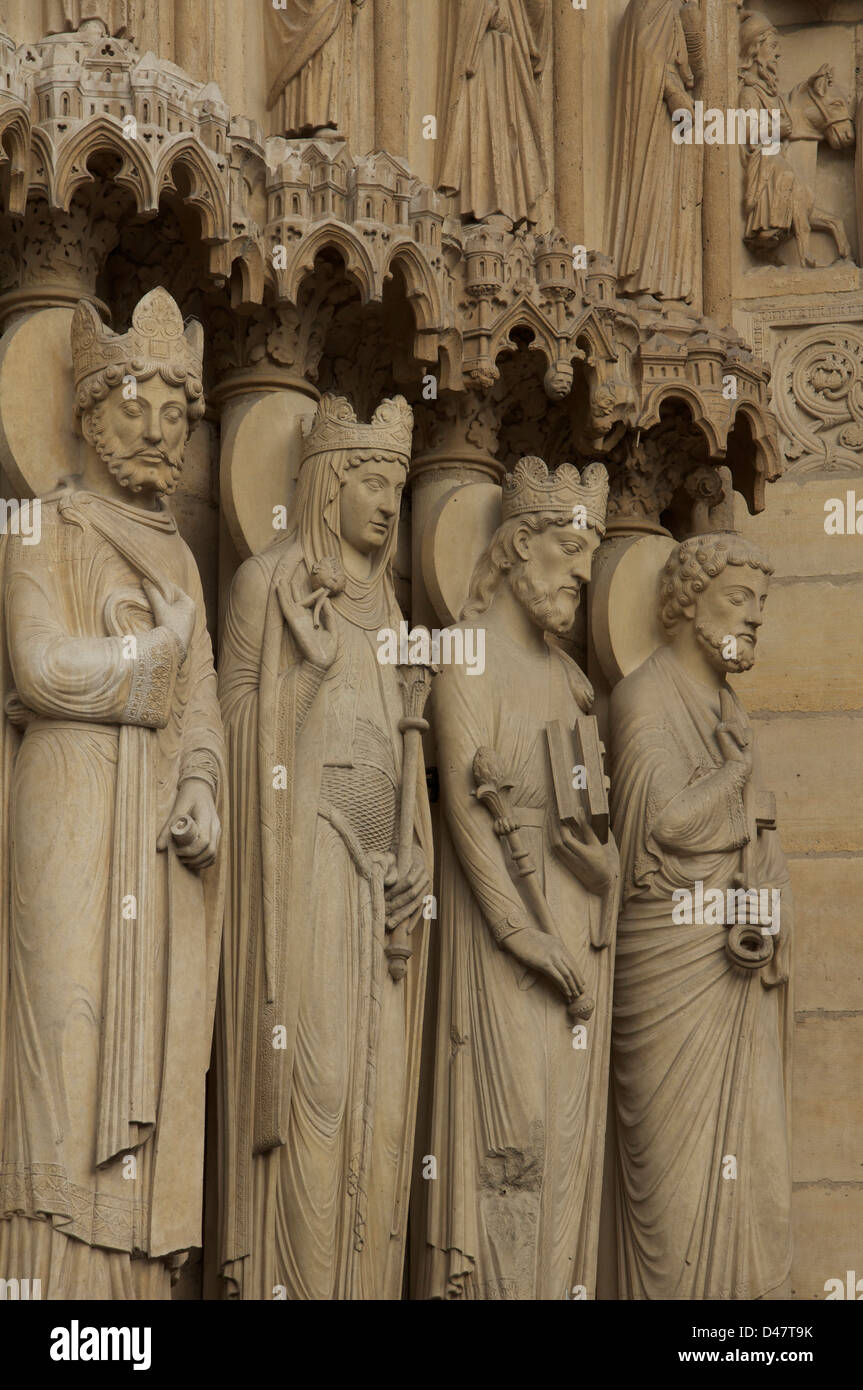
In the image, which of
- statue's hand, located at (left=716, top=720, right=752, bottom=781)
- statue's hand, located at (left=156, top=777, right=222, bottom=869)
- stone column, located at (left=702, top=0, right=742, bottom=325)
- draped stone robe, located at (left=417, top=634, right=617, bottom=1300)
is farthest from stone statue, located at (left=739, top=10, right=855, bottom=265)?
statue's hand, located at (left=156, top=777, right=222, bottom=869)

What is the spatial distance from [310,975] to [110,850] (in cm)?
76

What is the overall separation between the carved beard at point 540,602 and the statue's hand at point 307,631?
2.55ft

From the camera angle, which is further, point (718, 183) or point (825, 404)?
point (825, 404)

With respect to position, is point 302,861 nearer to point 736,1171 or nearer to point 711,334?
point 736,1171

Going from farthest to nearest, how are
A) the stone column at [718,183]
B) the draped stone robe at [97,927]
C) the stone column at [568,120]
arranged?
the stone column at [718,183], the stone column at [568,120], the draped stone robe at [97,927]

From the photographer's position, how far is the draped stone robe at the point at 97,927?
7289 millimetres

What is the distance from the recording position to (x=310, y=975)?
795cm

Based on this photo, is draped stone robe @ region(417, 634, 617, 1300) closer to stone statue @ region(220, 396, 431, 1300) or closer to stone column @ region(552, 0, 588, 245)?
stone statue @ region(220, 396, 431, 1300)

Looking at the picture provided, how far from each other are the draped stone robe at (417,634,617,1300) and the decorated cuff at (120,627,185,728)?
3.90 feet

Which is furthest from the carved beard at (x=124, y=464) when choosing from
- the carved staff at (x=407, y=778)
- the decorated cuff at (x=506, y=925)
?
the decorated cuff at (x=506, y=925)

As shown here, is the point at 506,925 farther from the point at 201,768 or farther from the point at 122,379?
the point at 122,379

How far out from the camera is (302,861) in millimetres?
7980

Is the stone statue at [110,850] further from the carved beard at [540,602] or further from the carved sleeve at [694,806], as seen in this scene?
the carved sleeve at [694,806]

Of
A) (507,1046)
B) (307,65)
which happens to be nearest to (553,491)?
(307,65)
